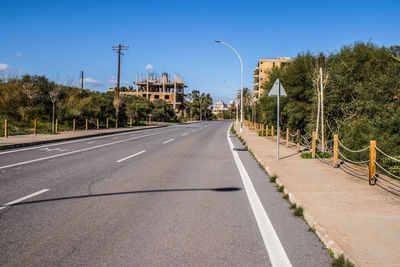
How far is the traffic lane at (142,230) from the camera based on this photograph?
3.44 metres

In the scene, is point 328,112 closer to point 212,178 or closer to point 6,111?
point 212,178

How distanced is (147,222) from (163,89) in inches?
3820

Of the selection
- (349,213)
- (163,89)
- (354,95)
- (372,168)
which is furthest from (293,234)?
(163,89)

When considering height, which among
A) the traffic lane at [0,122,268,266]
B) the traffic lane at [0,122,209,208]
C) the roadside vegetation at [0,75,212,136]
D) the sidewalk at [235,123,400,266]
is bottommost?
the traffic lane at [0,122,268,266]

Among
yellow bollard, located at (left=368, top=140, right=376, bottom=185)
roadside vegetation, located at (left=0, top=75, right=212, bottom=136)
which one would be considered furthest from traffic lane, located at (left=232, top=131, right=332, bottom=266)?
roadside vegetation, located at (left=0, top=75, right=212, bottom=136)

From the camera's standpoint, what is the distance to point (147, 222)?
4.59 m

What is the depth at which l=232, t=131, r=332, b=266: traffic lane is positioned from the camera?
3.50 m

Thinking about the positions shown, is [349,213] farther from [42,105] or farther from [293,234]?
[42,105]

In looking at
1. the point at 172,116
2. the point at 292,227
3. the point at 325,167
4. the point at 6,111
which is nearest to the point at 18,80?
the point at 6,111

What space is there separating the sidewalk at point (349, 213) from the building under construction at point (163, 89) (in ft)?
293

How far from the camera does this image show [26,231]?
161 inches

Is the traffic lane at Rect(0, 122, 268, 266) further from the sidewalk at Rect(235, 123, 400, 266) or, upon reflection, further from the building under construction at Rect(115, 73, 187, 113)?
the building under construction at Rect(115, 73, 187, 113)

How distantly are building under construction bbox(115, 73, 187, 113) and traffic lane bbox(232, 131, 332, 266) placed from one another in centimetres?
9044

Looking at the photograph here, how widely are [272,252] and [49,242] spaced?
2643mm
